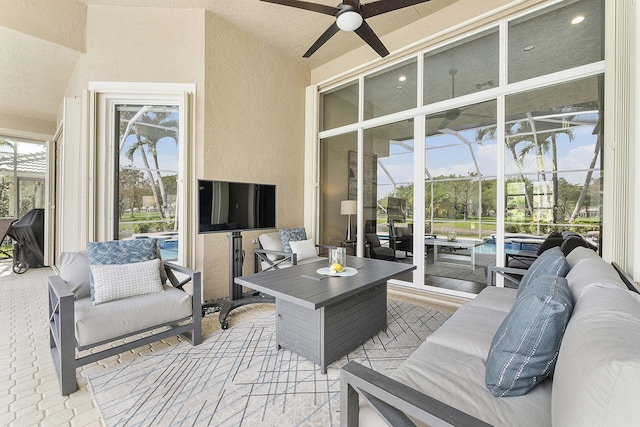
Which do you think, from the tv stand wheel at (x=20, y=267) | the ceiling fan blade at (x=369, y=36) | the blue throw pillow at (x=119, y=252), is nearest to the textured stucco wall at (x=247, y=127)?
the blue throw pillow at (x=119, y=252)

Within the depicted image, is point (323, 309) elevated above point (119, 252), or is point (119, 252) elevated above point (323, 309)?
point (119, 252)

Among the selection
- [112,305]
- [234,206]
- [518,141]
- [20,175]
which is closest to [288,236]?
[234,206]

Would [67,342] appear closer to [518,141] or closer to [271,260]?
[271,260]

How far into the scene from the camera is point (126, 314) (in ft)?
6.74

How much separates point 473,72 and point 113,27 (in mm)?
4371

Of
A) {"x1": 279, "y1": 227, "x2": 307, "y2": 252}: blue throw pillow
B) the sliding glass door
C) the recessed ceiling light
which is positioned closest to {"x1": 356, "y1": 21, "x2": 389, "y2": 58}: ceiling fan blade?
the sliding glass door

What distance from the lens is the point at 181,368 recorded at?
81.0 inches

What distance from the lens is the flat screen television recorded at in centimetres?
309

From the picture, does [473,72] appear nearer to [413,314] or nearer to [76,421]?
[413,314]

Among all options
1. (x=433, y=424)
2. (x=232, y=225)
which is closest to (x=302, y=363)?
(x=433, y=424)

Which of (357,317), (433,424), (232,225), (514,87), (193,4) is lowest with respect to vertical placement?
(357,317)

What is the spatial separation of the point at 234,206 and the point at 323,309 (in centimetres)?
188

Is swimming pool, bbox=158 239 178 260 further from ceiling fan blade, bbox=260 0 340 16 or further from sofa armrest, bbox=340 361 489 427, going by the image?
sofa armrest, bbox=340 361 489 427

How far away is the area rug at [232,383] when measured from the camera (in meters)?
1.59
